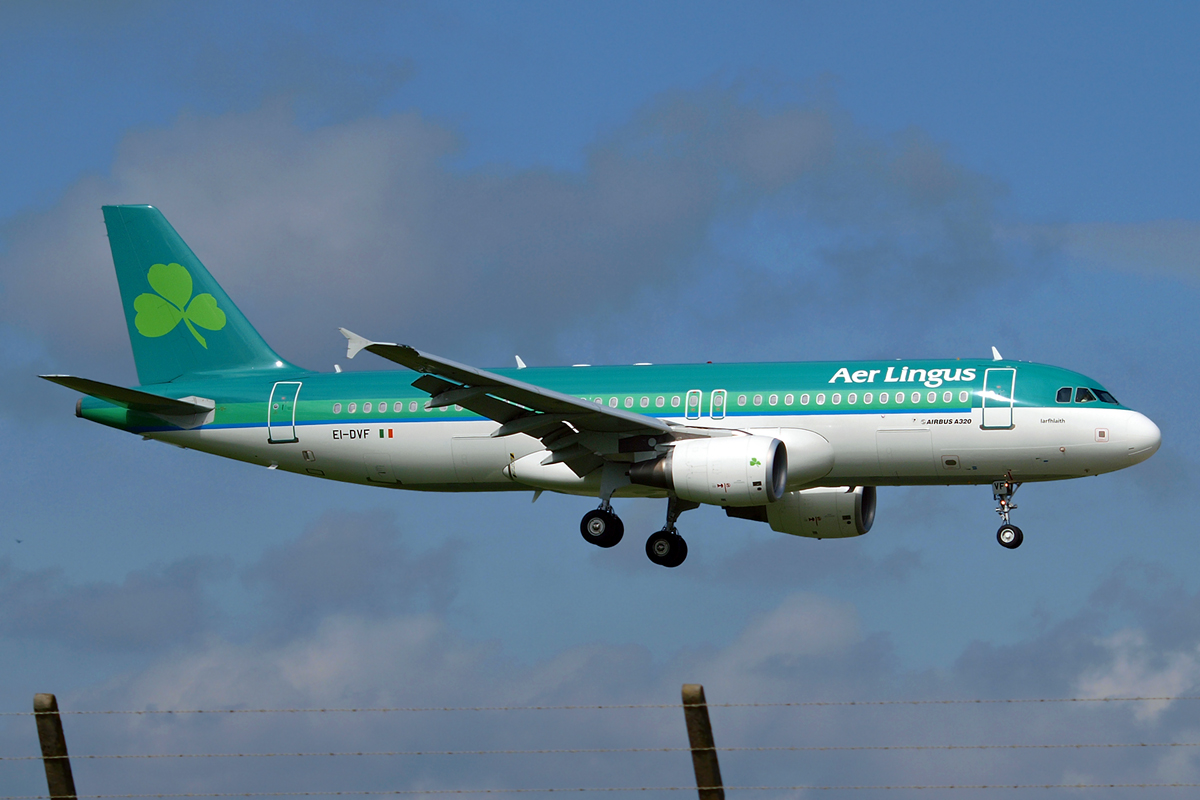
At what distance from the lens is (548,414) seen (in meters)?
35.5

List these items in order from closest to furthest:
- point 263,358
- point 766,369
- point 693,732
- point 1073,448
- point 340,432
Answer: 1. point 693,732
2. point 1073,448
3. point 766,369
4. point 340,432
5. point 263,358

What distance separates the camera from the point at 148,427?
41.3m

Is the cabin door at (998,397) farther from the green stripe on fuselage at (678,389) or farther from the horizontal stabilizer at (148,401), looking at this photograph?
the horizontal stabilizer at (148,401)

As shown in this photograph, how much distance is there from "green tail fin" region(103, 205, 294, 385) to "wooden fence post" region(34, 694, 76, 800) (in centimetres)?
2896

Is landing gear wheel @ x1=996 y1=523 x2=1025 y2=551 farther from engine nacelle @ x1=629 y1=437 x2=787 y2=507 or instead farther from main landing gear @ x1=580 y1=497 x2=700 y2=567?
main landing gear @ x1=580 y1=497 x2=700 y2=567

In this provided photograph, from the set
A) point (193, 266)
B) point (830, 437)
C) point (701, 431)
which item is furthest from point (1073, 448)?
point (193, 266)

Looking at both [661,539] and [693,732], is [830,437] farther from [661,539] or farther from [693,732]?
[693,732]

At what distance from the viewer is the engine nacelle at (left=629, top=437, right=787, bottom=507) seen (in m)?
34.0

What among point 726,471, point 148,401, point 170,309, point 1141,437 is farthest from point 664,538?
point 170,309

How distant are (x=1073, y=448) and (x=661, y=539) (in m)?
10.4

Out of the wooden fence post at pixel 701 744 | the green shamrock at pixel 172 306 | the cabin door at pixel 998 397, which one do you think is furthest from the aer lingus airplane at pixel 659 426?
the wooden fence post at pixel 701 744

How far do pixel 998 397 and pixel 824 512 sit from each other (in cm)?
689

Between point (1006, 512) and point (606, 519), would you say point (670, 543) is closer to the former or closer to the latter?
point (606, 519)

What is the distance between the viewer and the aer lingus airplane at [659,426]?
34.8 meters
